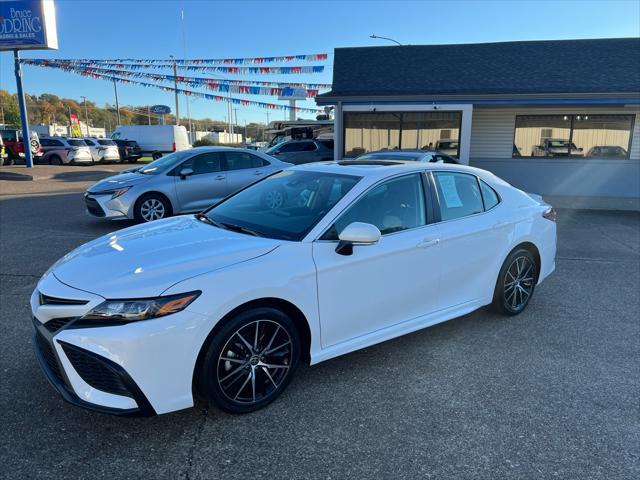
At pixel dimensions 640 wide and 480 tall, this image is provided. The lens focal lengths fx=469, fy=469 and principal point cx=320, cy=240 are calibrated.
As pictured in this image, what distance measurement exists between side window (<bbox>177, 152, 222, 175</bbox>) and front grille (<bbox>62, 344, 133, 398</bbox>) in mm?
6842

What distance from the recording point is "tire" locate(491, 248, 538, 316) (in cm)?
441

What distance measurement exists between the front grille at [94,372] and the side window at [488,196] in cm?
332

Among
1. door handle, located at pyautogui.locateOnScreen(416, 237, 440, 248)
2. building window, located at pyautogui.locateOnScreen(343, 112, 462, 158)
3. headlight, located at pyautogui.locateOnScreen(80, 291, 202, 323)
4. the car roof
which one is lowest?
headlight, located at pyautogui.locateOnScreen(80, 291, 202, 323)

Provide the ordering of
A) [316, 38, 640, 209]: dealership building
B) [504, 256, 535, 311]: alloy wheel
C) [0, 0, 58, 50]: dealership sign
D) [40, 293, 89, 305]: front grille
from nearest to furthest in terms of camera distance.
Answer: [40, 293, 89, 305]: front grille → [504, 256, 535, 311]: alloy wheel → [316, 38, 640, 209]: dealership building → [0, 0, 58, 50]: dealership sign

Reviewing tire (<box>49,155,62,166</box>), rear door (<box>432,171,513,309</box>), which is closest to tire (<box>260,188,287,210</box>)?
rear door (<box>432,171,513,309</box>)

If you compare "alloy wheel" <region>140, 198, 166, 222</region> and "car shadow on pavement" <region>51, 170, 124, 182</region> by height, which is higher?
"alloy wheel" <region>140, 198, 166, 222</region>

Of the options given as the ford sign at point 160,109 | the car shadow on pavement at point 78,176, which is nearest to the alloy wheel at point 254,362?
the car shadow on pavement at point 78,176

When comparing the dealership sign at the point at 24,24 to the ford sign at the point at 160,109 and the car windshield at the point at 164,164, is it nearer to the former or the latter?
the car windshield at the point at 164,164

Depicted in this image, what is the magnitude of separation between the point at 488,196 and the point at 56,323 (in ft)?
11.9

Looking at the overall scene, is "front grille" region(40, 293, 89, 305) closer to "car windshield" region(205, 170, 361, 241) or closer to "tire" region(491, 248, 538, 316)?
"car windshield" region(205, 170, 361, 241)

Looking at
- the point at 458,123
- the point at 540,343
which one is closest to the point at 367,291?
the point at 540,343

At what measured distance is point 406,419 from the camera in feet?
9.63

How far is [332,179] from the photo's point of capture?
12.3 feet

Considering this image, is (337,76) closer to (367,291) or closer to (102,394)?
(367,291)
